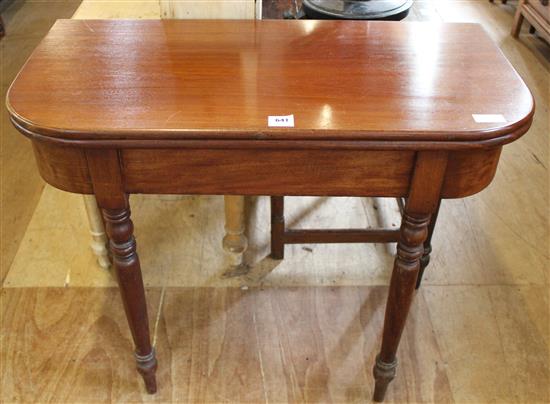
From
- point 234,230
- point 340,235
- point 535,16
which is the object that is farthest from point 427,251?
point 535,16

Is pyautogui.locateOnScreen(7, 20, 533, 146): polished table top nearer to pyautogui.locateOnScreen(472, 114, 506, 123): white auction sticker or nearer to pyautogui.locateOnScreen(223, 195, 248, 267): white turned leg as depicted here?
pyautogui.locateOnScreen(472, 114, 506, 123): white auction sticker

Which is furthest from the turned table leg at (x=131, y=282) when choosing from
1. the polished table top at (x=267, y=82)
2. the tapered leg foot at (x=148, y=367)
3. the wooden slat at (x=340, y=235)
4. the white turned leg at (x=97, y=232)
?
the wooden slat at (x=340, y=235)

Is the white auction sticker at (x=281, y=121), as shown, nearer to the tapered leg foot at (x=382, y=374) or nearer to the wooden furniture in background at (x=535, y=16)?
the tapered leg foot at (x=382, y=374)

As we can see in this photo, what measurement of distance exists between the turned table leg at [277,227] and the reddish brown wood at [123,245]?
55 centimetres

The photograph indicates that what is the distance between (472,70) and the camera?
1.22m

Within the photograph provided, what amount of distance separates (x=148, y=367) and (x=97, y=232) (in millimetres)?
506

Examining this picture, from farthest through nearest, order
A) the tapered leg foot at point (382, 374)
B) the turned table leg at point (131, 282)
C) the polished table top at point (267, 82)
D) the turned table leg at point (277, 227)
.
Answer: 1. the turned table leg at point (277, 227)
2. the tapered leg foot at point (382, 374)
3. the turned table leg at point (131, 282)
4. the polished table top at point (267, 82)

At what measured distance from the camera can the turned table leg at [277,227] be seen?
5.75 ft

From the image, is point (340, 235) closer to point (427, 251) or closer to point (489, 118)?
point (427, 251)

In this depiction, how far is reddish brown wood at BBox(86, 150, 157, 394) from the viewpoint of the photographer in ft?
3.57

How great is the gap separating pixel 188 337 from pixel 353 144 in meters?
0.89

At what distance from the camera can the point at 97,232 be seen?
1777 mm

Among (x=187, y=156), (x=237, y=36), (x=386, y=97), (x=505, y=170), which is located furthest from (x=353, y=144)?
(x=505, y=170)

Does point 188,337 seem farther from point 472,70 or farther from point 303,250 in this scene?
point 472,70
